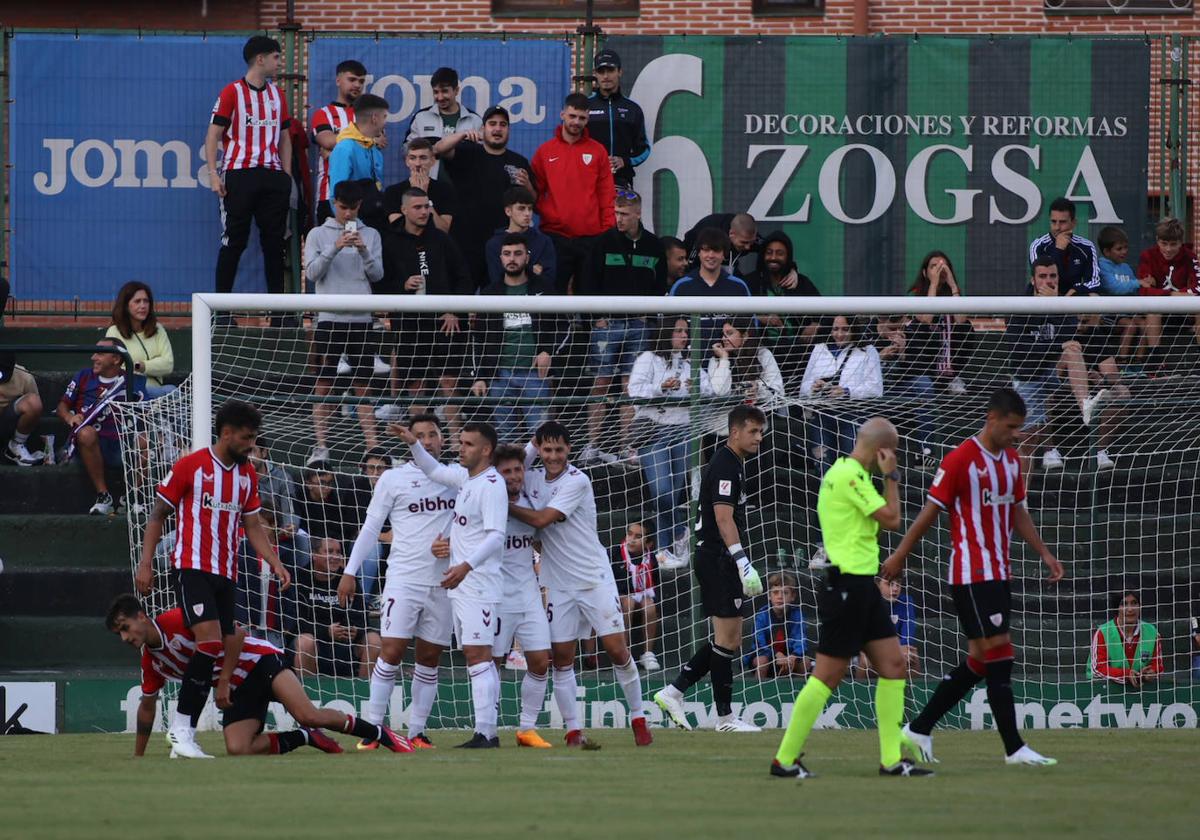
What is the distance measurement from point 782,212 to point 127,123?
20.8 ft

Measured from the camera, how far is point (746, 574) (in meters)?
11.1

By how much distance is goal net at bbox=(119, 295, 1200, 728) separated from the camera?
44.2 feet

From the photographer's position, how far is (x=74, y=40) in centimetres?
1647

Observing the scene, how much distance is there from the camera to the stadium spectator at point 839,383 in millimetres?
13727

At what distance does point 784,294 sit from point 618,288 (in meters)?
1.50

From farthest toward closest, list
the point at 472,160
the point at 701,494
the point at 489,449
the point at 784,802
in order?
1. the point at 472,160
2. the point at 701,494
3. the point at 489,449
4. the point at 784,802

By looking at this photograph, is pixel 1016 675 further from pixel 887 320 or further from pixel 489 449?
pixel 489 449

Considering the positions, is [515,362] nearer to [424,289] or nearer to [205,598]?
[424,289]

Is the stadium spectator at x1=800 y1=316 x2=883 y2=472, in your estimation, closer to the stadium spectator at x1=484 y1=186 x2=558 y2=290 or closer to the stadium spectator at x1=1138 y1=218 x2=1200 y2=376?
the stadium spectator at x1=484 y1=186 x2=558 y2=290

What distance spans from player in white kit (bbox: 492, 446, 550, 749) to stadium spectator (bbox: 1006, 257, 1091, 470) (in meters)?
4.96

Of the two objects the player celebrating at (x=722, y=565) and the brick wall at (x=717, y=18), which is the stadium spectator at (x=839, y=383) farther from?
the brick wall at (x=717, y=18)

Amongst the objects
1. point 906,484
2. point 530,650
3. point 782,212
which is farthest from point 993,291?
point 530,650

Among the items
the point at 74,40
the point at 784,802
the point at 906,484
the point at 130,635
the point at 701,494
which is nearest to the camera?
the point at 784,802

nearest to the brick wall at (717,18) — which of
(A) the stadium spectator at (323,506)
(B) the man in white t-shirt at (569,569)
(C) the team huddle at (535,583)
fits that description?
(A) the stadium spectator at (323,506)
